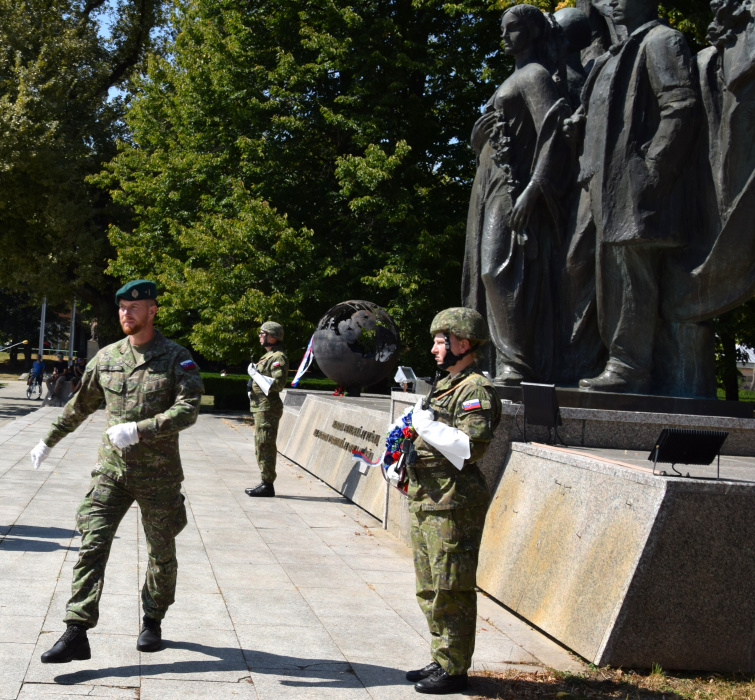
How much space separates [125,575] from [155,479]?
2283 mm

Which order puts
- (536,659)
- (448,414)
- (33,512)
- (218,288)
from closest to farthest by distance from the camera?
(448,414) < (536,659) < (33,512) < (218,288)

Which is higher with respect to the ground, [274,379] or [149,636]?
[274,379]

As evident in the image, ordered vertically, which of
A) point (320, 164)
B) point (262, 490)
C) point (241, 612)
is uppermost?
point (320, 164)

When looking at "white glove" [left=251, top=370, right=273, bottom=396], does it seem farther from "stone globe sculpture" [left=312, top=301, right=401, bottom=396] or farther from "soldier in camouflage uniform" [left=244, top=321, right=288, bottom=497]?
"stone globe sculpture" [left=312, top=301, right=401, bottom=396]

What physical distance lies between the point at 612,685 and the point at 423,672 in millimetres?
1022

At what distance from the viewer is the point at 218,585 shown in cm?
718

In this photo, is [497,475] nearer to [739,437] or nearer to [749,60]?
[739,437]

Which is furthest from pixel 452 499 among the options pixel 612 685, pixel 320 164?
pixel 320 164

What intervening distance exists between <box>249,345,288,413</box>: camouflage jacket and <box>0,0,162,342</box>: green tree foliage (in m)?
21.2

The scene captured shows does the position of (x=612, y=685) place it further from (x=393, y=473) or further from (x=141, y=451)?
(x=141, y=451)

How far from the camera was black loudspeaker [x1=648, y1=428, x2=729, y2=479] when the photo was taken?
17.1ft

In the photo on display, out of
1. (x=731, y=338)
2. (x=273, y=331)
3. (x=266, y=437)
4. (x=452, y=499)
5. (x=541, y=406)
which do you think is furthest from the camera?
(x=731, y=338)

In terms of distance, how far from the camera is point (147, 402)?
5.38 meters

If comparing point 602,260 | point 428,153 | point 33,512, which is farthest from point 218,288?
point 602,260
